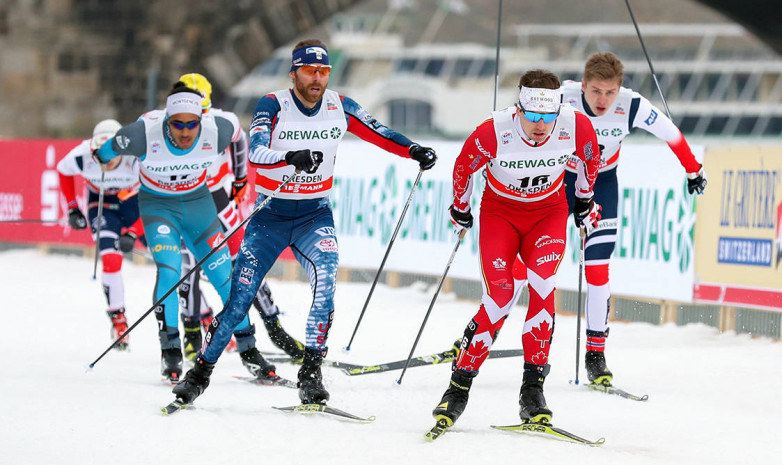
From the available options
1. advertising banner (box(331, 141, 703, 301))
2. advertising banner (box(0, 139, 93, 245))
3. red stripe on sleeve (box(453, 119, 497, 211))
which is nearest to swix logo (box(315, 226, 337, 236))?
red stripe on sleeve (box(453, 119, 497, 211))

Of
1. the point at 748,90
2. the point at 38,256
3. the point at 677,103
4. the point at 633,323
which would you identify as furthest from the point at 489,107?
the point at 633,323

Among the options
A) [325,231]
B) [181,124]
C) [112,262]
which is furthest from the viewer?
[112,262]

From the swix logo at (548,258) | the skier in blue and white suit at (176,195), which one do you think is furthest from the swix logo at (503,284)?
the skier in blue and white suit at (176,195)

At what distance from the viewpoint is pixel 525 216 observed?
257 inches

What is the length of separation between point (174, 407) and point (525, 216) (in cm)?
228

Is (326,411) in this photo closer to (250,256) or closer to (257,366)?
(250,256)

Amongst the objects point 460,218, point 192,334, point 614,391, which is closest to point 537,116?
point 460,218

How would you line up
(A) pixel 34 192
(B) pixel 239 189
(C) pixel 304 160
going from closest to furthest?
(C) pixel 304 160 < (B) pixel 239 189 < (A) pixel 34 192

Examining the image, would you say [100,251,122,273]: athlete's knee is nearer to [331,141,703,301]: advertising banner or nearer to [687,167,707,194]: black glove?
[331,141,703,301]: advertising banner

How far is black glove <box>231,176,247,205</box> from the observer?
890 centimetres

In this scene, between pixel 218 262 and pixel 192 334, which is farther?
pixel 192 334

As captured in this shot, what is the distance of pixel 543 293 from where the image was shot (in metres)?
6.38

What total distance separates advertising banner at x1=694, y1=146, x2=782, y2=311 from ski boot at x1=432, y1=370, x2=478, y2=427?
4.71m

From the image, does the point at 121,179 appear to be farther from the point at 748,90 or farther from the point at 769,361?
the point at 748,90
